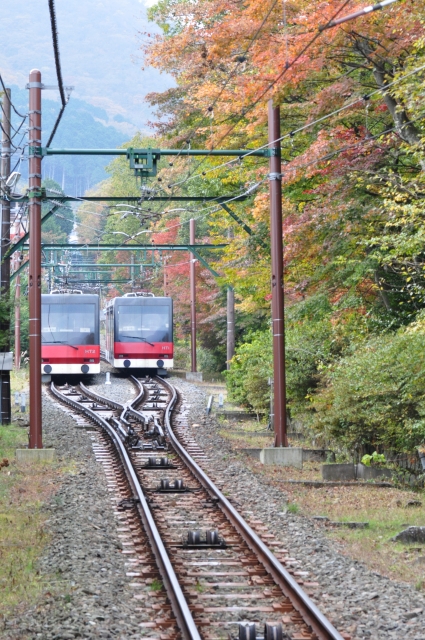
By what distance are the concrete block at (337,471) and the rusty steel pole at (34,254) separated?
504cm

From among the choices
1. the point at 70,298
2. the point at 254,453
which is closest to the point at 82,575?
the point at 254,453

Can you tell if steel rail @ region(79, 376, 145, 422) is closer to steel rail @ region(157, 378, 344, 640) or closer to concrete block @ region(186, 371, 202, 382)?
concrete block @ region(186, 371, 202, 382)

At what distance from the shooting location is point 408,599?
7.41 meters

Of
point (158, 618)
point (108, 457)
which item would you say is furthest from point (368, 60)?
point (158, 618)

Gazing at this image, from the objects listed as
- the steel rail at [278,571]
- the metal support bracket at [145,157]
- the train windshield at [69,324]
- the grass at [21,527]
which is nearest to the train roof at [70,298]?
the train windshield at [69,324]

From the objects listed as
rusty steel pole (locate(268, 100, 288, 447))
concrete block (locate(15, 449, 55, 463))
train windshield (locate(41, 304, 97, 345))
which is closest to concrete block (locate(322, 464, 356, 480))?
rusty steel pole (locate(268, 100, 288, 447))

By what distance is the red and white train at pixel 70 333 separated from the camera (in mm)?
33625

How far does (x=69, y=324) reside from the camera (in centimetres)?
3369

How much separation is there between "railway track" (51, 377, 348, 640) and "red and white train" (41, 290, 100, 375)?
17577 millimetres

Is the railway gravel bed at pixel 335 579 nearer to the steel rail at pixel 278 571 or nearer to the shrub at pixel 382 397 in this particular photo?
the steel rail at pixel 278 571

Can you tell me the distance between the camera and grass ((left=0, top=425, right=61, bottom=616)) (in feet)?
25.2

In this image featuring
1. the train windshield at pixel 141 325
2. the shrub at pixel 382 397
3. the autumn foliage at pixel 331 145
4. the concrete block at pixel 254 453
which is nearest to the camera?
the shrub at pixel 382 397

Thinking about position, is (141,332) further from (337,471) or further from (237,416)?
(337,471)

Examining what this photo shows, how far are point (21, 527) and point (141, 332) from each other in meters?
25.9
